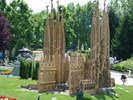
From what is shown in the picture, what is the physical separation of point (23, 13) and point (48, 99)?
3938 centimetres

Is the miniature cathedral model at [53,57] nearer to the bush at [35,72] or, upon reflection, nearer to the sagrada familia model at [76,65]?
the sagrada familia model at [76,65]

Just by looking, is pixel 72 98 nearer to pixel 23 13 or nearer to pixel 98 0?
pixel 98 0

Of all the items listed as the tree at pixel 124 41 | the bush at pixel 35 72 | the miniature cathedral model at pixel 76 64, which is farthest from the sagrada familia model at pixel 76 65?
the tree at pixel 124 41

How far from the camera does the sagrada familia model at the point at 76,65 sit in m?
15.9

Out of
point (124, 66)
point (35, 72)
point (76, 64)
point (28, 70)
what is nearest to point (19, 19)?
point (124, 66)

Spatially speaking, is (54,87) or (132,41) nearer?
(54,87)

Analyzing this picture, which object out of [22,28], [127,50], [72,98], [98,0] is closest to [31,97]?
[72,98]

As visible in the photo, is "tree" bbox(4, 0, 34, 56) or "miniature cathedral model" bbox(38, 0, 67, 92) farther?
"tree" bbox(4, 0, 34, 56)

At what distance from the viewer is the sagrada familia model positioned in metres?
15.9

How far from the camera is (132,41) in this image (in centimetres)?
4234

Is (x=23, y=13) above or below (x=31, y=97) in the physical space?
above

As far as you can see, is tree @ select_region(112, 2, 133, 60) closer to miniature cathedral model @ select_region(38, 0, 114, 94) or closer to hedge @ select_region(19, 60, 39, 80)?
hedge @ select_region(19, 60, 39, 80)

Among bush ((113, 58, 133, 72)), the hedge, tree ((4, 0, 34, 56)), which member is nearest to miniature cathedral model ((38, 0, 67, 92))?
the hedge

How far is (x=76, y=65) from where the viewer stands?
16203 millimetres
